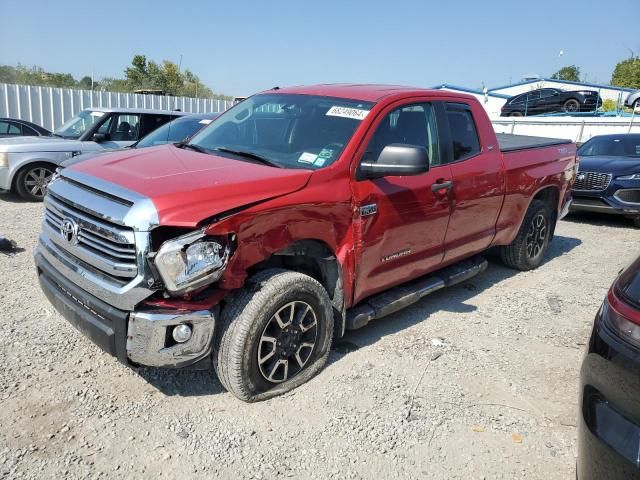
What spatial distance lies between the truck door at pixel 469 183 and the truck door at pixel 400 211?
16cm

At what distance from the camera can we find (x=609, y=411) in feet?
6.21

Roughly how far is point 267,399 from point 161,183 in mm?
1448

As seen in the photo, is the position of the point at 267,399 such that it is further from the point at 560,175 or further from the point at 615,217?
the point at 615,217

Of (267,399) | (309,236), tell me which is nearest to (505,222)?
(309,236)

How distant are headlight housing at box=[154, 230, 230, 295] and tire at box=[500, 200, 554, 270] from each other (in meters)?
4.04

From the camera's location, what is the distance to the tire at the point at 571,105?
26.0 m

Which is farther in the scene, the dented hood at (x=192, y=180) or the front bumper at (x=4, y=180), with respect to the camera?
the front bumper at (x=4, y=180)

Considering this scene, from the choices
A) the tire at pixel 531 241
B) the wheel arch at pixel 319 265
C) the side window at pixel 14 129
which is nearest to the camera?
the wheel arch at pixel 319 265

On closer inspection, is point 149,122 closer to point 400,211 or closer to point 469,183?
point 469,183

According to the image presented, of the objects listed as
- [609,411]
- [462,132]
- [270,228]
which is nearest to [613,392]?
[609,411]

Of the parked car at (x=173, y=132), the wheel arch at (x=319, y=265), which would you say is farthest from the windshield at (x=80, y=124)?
the wheel arch at (x=319, y=265)

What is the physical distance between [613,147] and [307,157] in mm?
8802

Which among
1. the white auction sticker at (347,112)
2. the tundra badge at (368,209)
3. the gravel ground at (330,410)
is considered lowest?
the gravel ground at (330,410)

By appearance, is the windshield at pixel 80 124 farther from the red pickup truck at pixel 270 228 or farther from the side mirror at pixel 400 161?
the side mirror at pixel 400 161
